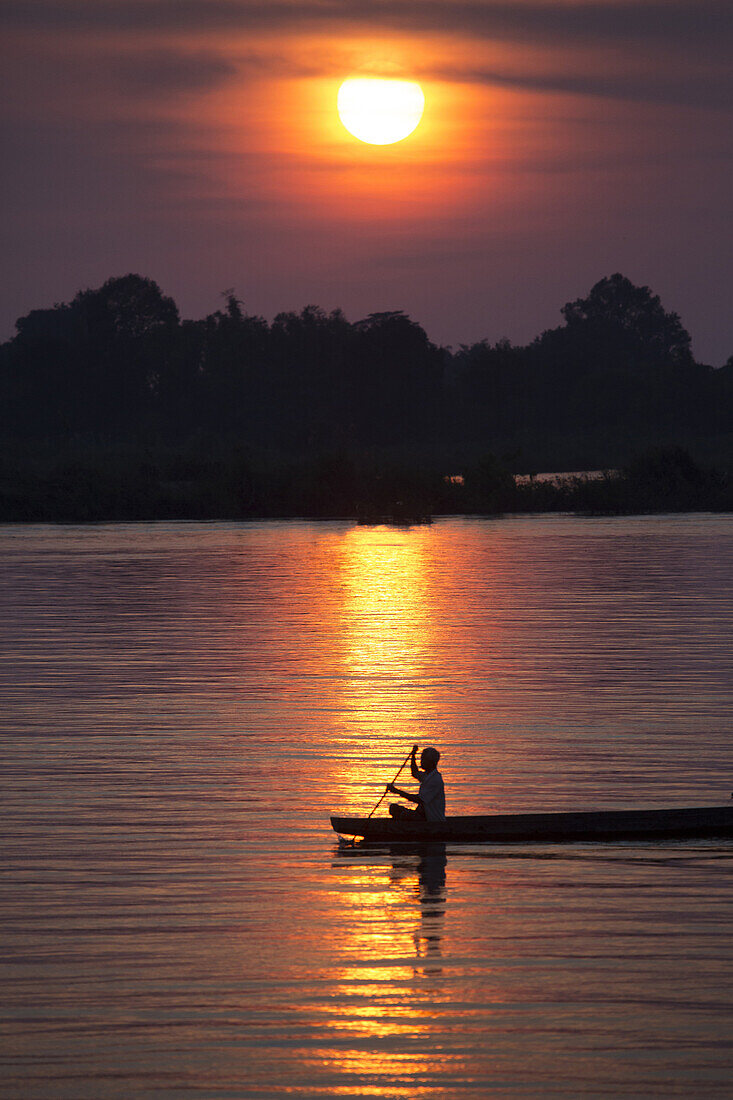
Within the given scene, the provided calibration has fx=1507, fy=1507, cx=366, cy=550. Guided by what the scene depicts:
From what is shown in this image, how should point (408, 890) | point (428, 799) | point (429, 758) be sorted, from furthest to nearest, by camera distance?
1. point (428, 799)
2. point (429, 758)
3. point (408, 890)

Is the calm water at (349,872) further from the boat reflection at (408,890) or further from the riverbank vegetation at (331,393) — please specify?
the riverbank vegetation at (331,393)

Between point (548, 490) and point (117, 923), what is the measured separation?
278ft

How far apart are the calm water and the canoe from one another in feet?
0.64

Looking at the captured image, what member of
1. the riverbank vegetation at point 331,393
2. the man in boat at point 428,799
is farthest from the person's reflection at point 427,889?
the riverbank vegetation at point 331,393

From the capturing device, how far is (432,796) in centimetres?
1591

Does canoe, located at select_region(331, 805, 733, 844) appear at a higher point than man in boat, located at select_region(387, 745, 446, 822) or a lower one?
lower

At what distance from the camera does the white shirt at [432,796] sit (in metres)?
15.9

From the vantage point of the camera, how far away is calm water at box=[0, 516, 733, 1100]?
10.3m

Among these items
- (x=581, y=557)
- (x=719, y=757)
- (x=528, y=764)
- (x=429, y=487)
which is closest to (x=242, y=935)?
(x=528, y=764)

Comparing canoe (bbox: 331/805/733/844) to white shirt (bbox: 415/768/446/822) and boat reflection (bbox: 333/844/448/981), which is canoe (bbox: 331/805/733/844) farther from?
boat reflection (bbox: 333/844/448/981)

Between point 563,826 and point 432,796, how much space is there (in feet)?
4.66

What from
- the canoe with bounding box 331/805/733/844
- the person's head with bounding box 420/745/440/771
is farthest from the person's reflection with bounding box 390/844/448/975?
the person's head with bounding box 420/745/440/771

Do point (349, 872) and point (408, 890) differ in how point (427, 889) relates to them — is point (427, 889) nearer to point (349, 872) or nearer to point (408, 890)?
point (408, 890)

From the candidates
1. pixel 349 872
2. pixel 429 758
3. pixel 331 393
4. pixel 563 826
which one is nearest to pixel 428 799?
pixel 429 758
